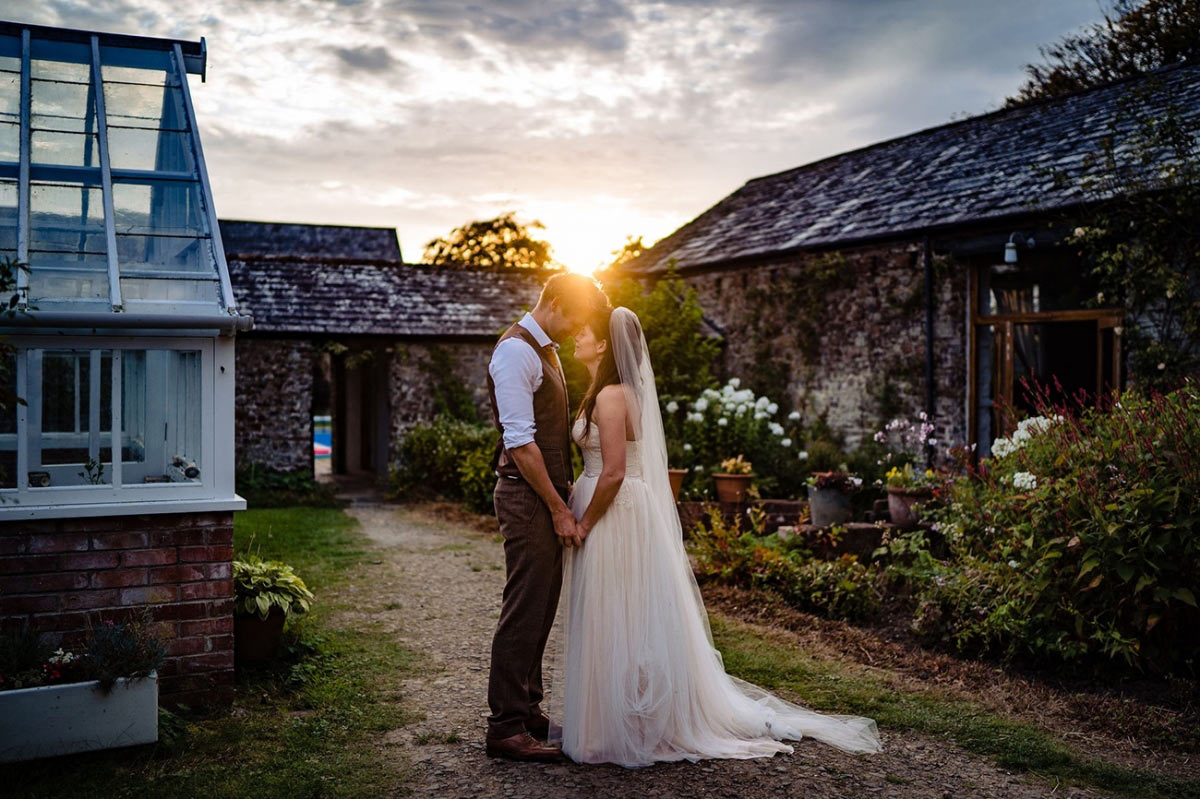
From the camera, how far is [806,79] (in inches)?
426

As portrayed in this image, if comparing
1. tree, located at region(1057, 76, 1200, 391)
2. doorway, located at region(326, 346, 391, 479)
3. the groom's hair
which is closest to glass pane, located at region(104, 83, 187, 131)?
the groom's hair

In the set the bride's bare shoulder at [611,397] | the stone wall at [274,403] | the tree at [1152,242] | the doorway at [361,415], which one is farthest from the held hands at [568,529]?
the doorway at [361,415]

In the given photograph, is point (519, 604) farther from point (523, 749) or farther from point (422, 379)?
point (422, 379)

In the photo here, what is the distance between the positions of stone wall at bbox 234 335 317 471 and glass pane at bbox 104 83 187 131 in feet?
33.5

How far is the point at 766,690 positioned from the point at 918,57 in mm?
8934

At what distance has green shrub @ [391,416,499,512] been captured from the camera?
43.2 ft

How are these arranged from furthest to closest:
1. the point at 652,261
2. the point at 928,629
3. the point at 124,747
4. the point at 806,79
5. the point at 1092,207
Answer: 1. the point at 652,261
2. the point at 806,79
3. the point at 1092,207
4. the point at 928,629
5. the point at 124,747

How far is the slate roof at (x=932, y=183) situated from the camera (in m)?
10.7

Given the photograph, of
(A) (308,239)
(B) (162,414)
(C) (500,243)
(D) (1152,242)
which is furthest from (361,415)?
(C) (500,243)

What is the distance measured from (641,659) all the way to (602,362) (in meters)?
1.37

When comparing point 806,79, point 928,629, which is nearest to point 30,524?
point 928,629

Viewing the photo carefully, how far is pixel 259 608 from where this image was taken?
16.3 ft

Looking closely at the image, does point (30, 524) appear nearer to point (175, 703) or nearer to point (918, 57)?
point (175, 703)

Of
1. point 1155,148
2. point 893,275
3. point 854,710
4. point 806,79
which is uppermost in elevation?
point 806,79
